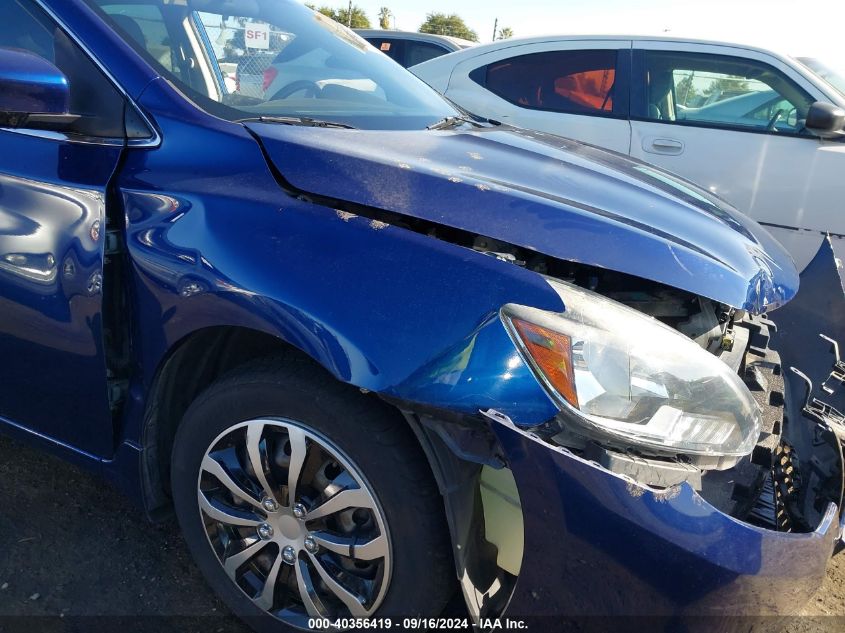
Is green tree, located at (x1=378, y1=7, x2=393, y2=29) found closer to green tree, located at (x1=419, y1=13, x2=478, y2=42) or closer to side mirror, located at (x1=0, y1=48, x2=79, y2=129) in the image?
green tree, located at (x1=419, y1=13, x2=478, y2=42)

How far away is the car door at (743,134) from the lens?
4.27 metres

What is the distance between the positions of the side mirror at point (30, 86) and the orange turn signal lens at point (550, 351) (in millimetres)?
1253

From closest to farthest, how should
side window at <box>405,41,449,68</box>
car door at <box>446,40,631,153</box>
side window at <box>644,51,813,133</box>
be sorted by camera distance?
side window at <box>644,51,813,133</box> → car door at <box>446,40,631,153</box> → side window at <box>405,41,449,68</box>

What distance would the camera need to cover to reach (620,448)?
4.42 feet

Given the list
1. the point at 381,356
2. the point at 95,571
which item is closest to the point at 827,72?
the point at 381,356

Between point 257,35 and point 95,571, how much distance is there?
70.5 inches

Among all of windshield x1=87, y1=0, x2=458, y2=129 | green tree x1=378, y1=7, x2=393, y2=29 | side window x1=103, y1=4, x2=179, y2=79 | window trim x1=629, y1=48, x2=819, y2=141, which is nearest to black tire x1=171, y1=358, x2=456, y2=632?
windshield x1=87, y1=0, x2=458, y2=129

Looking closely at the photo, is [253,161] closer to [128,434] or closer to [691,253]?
[128,434]

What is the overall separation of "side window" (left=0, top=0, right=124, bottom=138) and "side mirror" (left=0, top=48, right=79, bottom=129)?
8 cm

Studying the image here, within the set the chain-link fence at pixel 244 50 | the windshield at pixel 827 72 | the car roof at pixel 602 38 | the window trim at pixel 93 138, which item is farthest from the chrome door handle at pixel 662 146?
the window trim at pixel 93 138

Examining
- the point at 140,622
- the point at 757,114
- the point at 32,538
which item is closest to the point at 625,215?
the point at 140,622

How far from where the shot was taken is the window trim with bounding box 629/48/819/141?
437 centimetres

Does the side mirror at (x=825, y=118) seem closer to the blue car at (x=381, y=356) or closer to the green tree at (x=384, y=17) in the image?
the blue car at (x=381, y=356)

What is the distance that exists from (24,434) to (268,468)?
2.91ft
